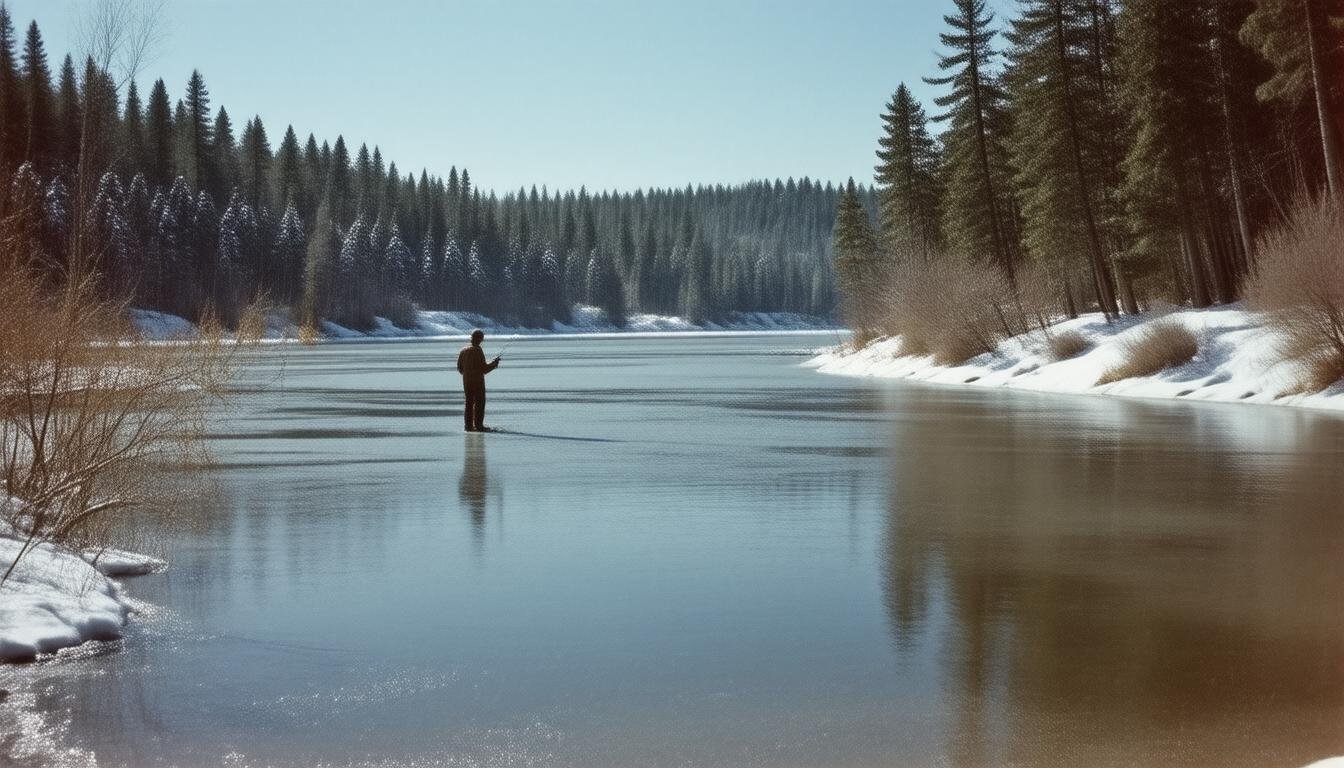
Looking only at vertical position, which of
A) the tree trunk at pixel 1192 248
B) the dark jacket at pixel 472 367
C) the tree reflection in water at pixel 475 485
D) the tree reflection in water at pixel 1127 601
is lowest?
the tree reflection in water at pixel 1127 601

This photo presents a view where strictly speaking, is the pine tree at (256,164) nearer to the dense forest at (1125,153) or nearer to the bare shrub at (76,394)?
the dense forest at (1125,153)

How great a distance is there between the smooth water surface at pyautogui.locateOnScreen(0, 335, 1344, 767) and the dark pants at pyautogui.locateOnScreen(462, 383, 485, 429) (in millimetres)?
4638

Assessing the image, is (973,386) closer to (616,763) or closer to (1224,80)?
(1224,80)

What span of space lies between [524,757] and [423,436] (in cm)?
1826

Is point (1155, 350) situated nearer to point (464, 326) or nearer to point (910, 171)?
point (910, 171)

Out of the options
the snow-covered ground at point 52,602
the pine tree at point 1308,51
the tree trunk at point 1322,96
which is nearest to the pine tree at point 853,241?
the pine tree at point 1308,51

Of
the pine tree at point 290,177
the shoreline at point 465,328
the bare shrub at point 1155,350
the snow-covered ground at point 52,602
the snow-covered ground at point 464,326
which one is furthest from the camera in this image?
the pine tree at point 290,177

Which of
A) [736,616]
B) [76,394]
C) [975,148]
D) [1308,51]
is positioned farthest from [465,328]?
[736,616]

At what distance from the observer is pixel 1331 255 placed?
27438 millimetres

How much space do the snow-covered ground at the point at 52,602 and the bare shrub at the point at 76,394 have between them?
0.34 metres

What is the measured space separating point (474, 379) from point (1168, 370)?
19145mm

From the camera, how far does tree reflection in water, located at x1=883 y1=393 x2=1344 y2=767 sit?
6.74m

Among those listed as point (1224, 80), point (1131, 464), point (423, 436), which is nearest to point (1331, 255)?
point (1131, 464)

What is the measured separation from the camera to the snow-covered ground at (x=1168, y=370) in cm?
3092
